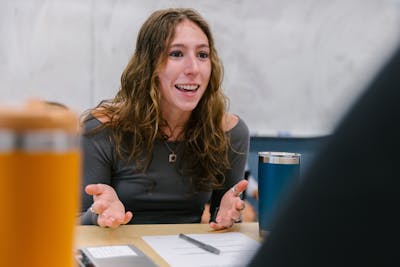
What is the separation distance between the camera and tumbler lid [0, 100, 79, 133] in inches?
14.2

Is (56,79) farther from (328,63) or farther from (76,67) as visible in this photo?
(328,63)

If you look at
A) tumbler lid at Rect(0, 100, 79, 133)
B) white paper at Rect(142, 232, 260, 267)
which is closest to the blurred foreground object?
tumbler lid at Rect(0, 100, 79, 133)

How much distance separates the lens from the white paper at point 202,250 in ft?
2.92

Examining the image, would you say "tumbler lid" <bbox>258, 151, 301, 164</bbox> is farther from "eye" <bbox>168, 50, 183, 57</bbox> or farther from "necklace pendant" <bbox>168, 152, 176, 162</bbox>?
"eye" <bbox>168, 50, 183, 57</bbox>

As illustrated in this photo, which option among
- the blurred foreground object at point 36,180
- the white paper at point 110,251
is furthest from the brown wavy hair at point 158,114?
the blurred foreground object at point 36,180

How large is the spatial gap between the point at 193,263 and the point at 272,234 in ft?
1.99

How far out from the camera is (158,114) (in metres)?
1.62

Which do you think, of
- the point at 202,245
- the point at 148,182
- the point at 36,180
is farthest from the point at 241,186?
the point at 36,180

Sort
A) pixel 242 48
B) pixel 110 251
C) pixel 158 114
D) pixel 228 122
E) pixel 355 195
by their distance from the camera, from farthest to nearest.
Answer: pixel 242 48
pixel 228 122
pixel 158 114
pixel 110 251
pixel 355 195

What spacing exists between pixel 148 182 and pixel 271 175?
548 millimetres

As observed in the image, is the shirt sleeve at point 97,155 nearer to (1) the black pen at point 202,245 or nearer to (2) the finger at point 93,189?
(2) the finger at point 93,189

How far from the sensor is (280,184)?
1083mm

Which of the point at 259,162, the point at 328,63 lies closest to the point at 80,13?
the point at 328,63

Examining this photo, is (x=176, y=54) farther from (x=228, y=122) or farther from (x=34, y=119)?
(x=34, y=119)
